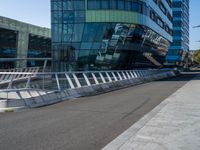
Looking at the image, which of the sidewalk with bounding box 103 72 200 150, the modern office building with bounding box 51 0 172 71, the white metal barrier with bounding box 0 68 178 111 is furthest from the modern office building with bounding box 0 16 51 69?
the sidewalk with bounding box 103 72 200 150

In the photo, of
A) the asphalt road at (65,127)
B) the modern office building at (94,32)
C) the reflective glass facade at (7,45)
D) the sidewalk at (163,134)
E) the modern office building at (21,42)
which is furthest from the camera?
the modern office building at (21,42)

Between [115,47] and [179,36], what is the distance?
79.3 m

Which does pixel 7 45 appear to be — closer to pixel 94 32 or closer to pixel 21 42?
pixel 21 42

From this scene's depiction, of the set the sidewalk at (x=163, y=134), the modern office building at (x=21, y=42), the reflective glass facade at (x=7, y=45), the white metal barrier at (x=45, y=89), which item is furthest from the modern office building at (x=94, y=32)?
the sidewalk at (x=163, y=134)

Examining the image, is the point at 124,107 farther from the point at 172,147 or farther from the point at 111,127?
the point at 172,147

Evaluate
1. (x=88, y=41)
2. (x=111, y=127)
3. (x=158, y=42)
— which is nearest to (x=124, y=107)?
(x=111, y=127)

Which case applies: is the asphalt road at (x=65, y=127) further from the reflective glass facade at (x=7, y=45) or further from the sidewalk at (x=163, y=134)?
the reflective glass facade at (x=7, y=45)

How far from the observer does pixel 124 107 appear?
12.4m

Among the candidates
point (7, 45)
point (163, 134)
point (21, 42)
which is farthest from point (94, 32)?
point (163, 134)

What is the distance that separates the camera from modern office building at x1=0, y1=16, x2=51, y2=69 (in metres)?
60.7

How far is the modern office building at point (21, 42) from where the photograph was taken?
60659 millimetres

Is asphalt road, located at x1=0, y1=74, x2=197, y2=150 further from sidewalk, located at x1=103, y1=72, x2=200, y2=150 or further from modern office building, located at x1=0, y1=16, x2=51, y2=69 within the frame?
modern office building, located at x1=0, y1=16, x2=51, y2=69

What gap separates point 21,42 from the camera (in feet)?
219

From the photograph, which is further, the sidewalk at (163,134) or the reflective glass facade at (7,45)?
the reflective glass facade at (7,45)
